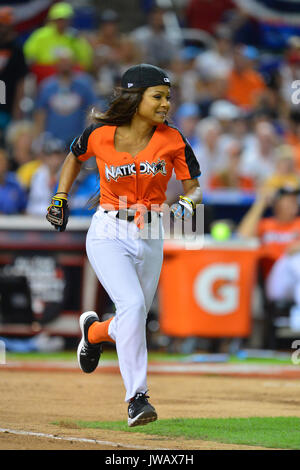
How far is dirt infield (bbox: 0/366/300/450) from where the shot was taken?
223 inches

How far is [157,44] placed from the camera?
53.0 feet

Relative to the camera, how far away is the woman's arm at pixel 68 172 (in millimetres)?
6543

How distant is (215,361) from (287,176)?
2943 millimetres

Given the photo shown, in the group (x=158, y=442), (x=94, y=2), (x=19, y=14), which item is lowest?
(x=158, y=442)

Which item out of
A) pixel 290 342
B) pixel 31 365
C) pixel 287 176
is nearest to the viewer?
pixel 31 365

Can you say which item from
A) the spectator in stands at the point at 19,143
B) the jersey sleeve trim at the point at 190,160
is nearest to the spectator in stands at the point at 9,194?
the spectator in stands at the point at 19,143

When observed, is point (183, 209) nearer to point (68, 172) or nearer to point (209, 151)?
point (68, 172)

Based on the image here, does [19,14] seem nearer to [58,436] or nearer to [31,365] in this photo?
[31,365]

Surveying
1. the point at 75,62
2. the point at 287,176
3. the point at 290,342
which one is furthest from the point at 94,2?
the point at 290,342

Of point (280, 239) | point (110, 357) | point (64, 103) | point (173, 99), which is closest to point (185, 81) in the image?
point (64, 103)

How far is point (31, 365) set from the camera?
9977mm

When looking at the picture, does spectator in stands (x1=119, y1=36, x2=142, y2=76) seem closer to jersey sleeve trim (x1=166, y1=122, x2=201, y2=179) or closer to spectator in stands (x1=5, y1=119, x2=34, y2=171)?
spectator in stands (x1=5, y1=119, x2=34, y2=171)

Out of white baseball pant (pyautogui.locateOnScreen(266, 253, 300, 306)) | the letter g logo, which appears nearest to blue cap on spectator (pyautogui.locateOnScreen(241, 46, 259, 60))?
white baseball pant (pyautogui.locateOnScreen(266, 253, 300, 306))

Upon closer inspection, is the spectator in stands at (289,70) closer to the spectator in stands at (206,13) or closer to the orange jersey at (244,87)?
the orange jersey at (244,87)
